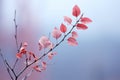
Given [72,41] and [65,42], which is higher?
[72,41]

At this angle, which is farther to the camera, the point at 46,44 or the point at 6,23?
the point at 6,23

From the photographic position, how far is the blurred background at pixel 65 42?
1.28m

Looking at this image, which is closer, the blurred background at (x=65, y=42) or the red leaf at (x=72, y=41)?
the red leaf at (x=72, y=41)

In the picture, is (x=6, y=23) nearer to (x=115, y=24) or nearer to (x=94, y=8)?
(x=94, y=8)

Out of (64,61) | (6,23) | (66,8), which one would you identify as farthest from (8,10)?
(64,61)

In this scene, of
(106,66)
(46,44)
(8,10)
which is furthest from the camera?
(8,10)

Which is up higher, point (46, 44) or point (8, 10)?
point (8, 10)

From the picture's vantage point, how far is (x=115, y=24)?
1292mm

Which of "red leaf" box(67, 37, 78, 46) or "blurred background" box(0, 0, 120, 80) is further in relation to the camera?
"blurred background" box(0, 0, 120, 80)

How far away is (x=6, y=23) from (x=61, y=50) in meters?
0.44

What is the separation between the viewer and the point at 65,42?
133cm

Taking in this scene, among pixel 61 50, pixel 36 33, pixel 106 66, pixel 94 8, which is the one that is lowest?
pixel 106 66

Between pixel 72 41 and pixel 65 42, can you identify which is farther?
pixel 65 42

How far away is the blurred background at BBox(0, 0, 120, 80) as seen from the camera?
4.21 ft
